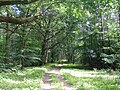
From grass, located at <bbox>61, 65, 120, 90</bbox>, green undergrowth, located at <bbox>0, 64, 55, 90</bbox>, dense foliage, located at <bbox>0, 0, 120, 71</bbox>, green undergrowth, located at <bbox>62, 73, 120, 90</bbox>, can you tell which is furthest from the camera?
dense foliage, located at <bbox>0, 0, 120, 71</bbox>

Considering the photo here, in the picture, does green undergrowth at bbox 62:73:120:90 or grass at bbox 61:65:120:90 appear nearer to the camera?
green undergrowth at bbox 62:73:120:90

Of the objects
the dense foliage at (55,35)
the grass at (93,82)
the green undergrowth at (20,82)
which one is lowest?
the grass at (93,82)

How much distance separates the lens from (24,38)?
108 ft

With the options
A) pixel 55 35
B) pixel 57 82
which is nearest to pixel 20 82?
pixel 57 82

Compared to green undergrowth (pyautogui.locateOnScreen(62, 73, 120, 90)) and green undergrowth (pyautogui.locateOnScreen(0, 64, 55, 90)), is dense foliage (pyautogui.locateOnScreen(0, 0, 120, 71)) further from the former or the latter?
green undergrowth (pyautogui.locateOnScreen(62, 73, 120, 90))

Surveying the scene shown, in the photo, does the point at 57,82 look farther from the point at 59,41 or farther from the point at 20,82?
the point at 59,41

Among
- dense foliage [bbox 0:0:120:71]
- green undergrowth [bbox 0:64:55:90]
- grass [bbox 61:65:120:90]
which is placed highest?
dense foliage [bbox 0:0:120:71]

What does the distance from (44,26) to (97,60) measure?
51.0ft

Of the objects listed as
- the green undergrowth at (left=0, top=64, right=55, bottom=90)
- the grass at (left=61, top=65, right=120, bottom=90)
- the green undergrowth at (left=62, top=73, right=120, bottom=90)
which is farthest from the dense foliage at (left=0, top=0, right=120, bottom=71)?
the green undergrowth at (left=62, top=73, right=120, bottom=90)

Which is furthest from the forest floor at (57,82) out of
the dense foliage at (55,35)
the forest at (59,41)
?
the dense foliage at (55,35)

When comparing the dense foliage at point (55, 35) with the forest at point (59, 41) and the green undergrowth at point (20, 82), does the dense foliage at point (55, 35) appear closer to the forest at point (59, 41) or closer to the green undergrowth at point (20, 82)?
the forest at point (59, 41)

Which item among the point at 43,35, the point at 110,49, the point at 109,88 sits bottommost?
the point at 109,88

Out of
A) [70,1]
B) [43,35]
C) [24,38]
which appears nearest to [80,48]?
[43,35]

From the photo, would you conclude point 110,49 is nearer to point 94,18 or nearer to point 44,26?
point 94,18
